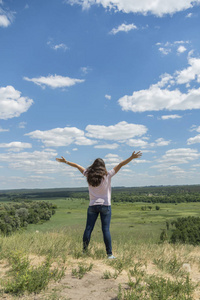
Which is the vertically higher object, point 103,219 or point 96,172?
point 96,172

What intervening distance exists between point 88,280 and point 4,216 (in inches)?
2973

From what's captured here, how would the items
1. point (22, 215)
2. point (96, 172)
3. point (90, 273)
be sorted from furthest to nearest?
point (22, 215), point (96, 172), point (90, 273)

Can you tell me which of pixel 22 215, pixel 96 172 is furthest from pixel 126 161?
pixel 22 215

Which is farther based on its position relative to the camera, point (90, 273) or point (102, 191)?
point (102, 191)

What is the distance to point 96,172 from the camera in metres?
5.45

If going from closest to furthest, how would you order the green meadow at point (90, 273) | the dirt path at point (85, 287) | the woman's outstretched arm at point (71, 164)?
the dirt path at point (85, 287) → the green meadow at point (90, 273) → the woman's outstretched arm at point (71, 164)

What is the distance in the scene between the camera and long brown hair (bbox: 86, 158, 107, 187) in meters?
5.42

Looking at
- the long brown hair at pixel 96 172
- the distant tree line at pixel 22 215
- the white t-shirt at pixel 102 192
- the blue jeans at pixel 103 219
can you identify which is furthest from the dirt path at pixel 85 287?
the distant tree line at pixel 22 215

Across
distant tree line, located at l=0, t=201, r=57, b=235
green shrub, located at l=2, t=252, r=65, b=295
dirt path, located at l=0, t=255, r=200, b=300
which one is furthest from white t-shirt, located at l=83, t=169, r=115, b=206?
distant tree line, located at l=0, t=201, r=57, b=235

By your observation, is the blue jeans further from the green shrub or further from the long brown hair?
the green shrub

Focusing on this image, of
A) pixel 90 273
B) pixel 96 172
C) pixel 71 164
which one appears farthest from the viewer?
pixel 71 164

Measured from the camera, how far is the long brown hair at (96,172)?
5.42 m

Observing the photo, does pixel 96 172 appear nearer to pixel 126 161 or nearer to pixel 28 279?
pixel 126 161

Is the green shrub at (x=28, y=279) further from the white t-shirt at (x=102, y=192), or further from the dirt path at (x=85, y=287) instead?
the white t-shirt at (x=102, y=192)
